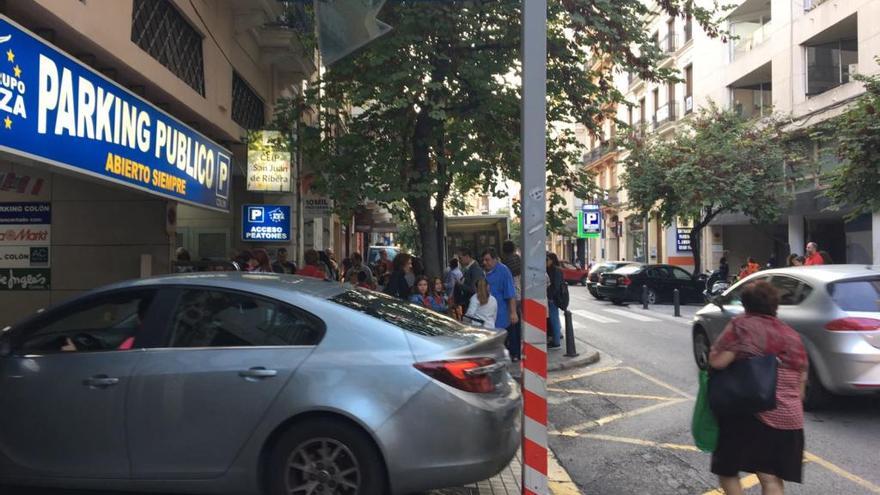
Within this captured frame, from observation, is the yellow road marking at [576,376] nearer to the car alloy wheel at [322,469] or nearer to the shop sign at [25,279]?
the car alloy wheel at [322,469]

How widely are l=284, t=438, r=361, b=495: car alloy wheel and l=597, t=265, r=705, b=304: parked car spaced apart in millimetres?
19034

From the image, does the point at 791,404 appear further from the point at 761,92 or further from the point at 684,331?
the point at 761,92

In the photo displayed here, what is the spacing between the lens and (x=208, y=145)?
9.98m

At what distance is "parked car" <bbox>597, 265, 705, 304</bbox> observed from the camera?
2200 centimetres

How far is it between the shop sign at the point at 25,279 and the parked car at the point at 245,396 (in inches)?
269

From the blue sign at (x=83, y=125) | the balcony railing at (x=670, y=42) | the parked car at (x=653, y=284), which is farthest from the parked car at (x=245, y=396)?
the balcony railing at (x=670, y=42)

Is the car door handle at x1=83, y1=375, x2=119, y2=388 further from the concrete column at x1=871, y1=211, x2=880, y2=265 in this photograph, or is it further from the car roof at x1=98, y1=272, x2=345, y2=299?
the concrete column at x1=871, y1=211, x2=880, y2=265

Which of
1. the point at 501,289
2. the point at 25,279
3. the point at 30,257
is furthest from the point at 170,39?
the point at 501,289

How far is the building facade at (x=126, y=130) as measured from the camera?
5.68 metres

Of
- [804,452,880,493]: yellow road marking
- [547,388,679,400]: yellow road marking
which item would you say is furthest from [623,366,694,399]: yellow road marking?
[804,452,880,493]: yellow road marking

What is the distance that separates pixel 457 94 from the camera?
10266mm

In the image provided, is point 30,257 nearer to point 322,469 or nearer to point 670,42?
point 322,469

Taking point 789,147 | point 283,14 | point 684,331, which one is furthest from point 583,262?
point 283,14

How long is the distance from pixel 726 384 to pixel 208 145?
327 inches
